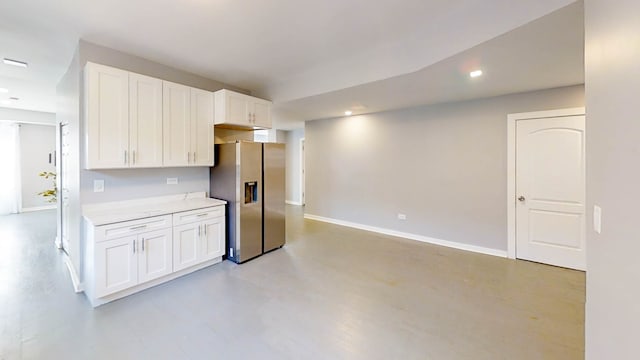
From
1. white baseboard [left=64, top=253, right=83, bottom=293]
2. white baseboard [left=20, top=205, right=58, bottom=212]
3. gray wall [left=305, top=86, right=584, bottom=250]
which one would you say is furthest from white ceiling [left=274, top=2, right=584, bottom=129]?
white baseboard [left=20, top=205, right=58, bottom=212]

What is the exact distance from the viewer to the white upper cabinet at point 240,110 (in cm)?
377

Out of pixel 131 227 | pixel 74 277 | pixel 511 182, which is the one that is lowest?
pixel 74 277

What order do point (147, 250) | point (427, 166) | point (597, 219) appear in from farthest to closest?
point (427, 166)
point (147, 250)
point (597, 219)

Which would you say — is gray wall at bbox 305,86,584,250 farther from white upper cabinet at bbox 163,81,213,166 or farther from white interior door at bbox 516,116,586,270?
white upper cabinet at bbox 163,81,213,166

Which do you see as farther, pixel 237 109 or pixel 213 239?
pixel 237 109

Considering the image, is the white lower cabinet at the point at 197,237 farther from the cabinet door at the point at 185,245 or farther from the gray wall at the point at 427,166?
the gray wall at the point at 427,166

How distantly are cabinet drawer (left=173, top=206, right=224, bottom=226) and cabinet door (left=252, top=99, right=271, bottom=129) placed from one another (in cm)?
150

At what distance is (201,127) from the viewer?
3682 millimetres

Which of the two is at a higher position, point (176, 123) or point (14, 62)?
point (14, 62)

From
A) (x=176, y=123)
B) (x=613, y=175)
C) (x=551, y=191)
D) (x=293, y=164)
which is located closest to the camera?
(x=613, y=175)

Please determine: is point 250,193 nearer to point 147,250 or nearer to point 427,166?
point 147,250

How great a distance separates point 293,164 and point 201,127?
5.21 metres

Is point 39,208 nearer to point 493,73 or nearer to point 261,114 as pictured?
point 261,114

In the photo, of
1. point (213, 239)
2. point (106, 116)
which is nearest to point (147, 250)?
point (213, 239)
